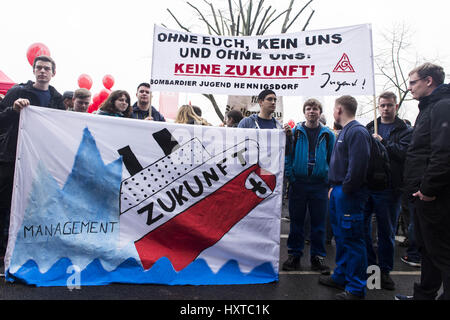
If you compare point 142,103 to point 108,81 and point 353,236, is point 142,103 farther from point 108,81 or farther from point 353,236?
point 108,81

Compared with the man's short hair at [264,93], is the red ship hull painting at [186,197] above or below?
below

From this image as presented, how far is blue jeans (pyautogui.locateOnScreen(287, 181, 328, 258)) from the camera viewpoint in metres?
3.53

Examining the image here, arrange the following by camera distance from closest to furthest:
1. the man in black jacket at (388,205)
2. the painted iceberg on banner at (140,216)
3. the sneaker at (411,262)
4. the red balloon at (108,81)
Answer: the painted iceberg on banner at (140,216) → the man in black jacket at (388,205) → the sneaker at (411,262) → the red balloon at (108,81)

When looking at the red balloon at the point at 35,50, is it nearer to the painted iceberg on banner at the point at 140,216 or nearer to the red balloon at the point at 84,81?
the red balloon at the point at 84,81

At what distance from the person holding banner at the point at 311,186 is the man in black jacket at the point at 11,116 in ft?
9.16

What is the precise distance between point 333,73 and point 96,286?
3.30 metres

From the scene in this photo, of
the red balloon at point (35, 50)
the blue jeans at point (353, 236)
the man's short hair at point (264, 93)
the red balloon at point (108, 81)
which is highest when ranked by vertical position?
the red balloon at point (108, 81)

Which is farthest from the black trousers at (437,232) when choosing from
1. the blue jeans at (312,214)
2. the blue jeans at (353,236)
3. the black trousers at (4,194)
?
the black trousers at (4,194)

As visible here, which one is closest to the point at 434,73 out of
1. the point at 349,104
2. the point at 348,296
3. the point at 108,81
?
the point at 349,104

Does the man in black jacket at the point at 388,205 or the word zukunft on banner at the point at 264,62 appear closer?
the man in black jacket at the point at 388,205

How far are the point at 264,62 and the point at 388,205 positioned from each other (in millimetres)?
A: 2126

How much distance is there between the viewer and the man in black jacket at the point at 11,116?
130 inches

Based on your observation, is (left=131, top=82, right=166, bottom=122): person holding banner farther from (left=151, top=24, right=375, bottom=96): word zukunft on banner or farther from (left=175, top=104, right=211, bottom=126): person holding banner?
(left=151, top=24, right=375, bottom=96): word zukunft on banner

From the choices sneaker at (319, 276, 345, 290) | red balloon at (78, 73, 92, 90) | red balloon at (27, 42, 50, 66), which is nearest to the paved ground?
sneaker at (319, 276, 345, 290)
